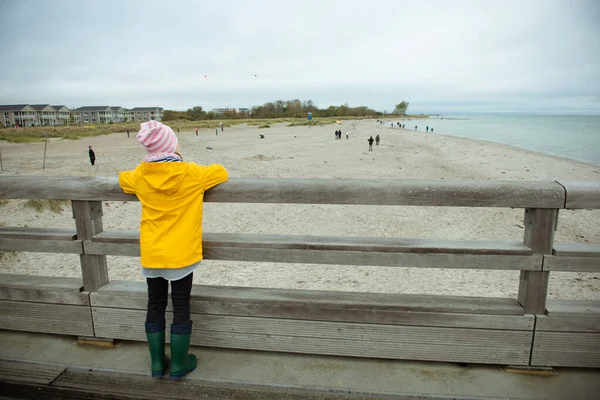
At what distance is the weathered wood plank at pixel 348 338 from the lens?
2.57 m

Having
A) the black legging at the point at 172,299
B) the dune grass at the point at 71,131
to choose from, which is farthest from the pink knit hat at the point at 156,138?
the dune grass at the point at 71,131

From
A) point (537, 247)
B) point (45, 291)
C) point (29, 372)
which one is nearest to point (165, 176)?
point (45, 291)

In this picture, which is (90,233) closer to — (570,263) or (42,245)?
(42,245)

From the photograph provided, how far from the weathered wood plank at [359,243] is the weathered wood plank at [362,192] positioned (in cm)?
26

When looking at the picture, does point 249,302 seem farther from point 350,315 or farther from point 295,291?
point 350,315

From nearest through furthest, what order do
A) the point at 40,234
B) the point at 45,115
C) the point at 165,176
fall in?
the point at 165,176
the point at 40,234
the point at 45,115

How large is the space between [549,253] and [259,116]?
180687mm

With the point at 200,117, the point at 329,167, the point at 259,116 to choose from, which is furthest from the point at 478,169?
the point at 259,116

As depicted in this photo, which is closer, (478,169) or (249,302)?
(249,302)

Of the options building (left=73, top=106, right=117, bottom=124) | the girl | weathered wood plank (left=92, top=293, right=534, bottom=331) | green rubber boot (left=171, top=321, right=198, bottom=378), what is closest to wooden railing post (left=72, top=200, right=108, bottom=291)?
weathered wood plank (left=92, top=293, right=534, bottom=331)

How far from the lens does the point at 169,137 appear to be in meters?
2.42

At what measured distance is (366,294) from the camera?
2.74 m

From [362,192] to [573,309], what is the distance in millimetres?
1563

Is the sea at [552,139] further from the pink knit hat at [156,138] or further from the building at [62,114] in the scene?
the building at [62,114]
